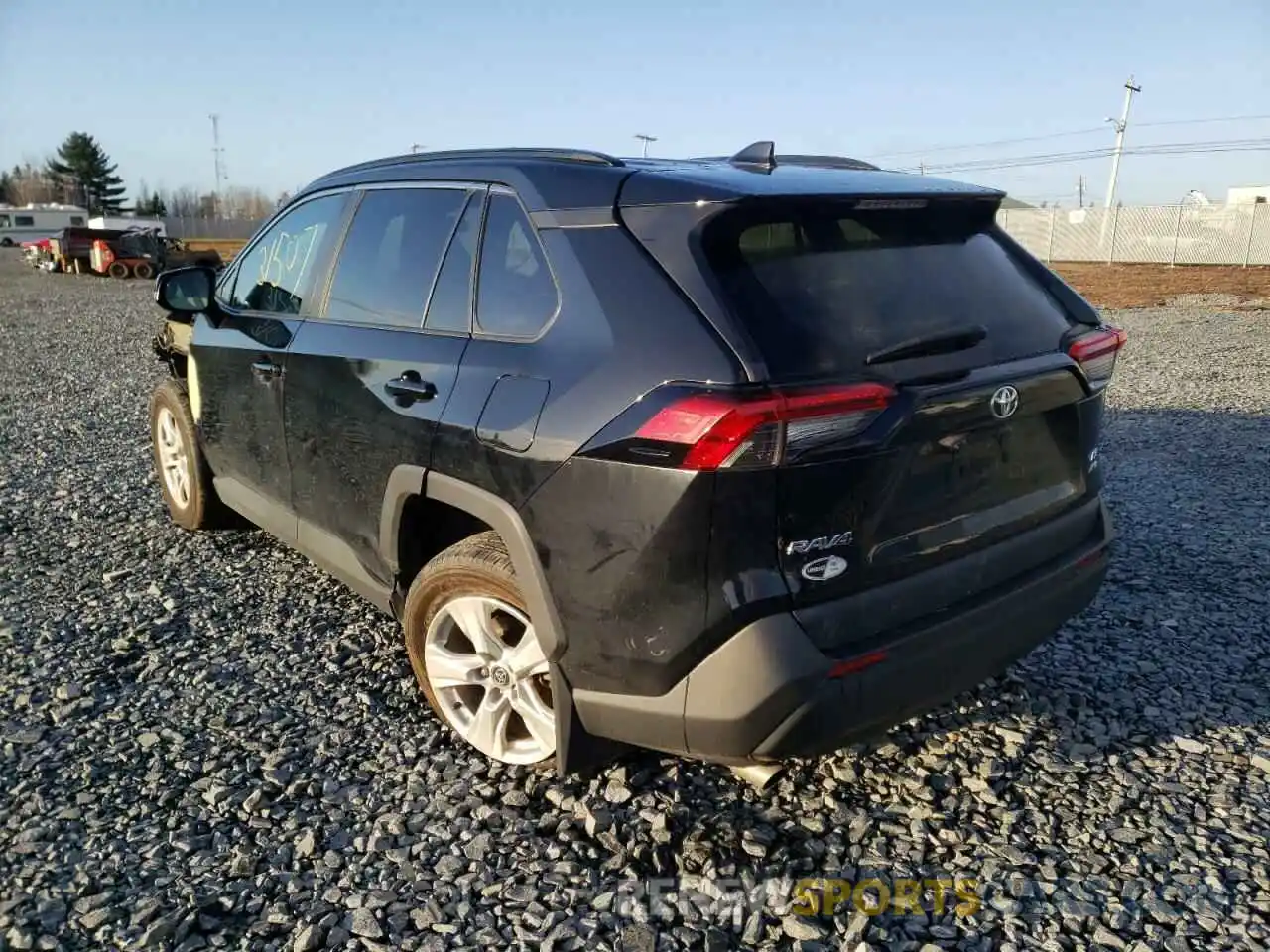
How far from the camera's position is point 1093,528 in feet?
9.24

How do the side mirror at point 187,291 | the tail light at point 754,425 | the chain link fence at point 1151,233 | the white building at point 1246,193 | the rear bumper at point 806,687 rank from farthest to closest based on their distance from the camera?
the white building at point 1246,193, the chain link fence at point 1151,233, the side mirror at point 187,291, the rear bumper at point 806,687, the tail light at point 754,425

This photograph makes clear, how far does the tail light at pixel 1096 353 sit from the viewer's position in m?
2.60

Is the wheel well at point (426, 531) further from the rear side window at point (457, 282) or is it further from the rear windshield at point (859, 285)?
the rear windshield at point (859, 285)

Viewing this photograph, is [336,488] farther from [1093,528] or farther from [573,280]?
[1093,528]

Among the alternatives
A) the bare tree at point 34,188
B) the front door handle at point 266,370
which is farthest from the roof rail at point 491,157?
the bare tree at point 34,188

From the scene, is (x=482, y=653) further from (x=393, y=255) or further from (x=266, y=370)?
(x=266, y=370)

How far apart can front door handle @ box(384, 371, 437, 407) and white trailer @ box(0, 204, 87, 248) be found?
7585cm

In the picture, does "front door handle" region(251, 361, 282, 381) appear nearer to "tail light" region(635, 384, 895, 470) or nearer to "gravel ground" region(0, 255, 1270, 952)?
"gravel ground" region(0, 255, 1270, 952)

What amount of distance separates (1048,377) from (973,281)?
332mm

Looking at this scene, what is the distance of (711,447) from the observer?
1.96m

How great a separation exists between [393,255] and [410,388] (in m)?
0.65

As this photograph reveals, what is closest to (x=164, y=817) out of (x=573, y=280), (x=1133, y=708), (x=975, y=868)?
(x=573, y=280)

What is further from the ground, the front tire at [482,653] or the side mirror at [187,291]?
the side mirror at [187,291]

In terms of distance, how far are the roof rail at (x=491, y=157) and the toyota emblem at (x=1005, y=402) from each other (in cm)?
116
